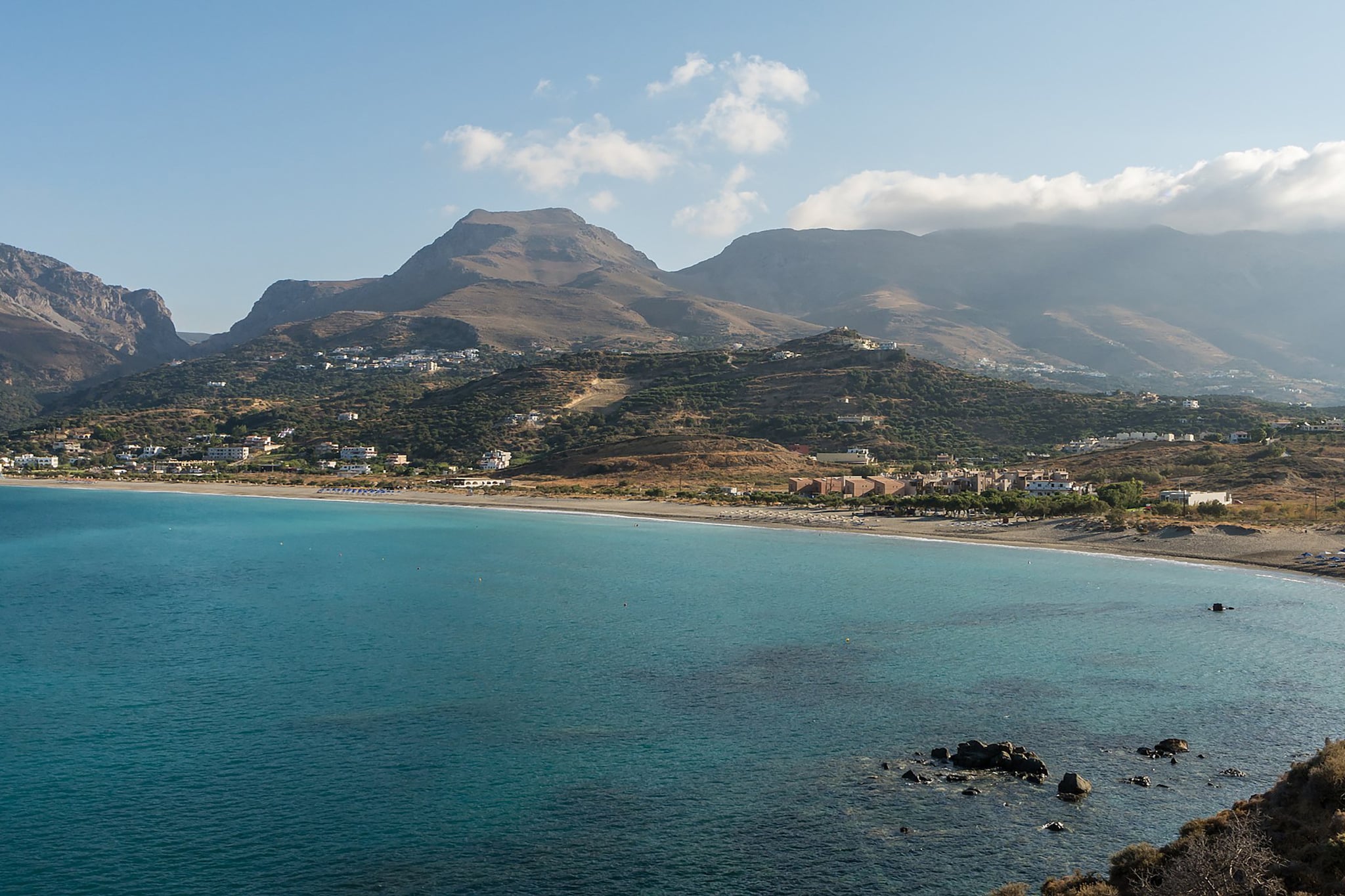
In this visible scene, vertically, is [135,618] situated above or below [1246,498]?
below

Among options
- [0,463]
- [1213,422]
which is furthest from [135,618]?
[1213,422]

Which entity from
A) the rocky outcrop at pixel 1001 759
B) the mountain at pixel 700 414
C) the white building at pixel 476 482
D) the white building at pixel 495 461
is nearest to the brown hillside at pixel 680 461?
the mountain at pixel 700 414

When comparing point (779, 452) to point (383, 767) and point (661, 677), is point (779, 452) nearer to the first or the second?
point (661, 677)

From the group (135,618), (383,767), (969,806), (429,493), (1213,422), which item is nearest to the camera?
(969,806)

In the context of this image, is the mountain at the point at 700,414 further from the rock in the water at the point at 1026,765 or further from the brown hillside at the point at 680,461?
the rock in the water at the point at 1026,765

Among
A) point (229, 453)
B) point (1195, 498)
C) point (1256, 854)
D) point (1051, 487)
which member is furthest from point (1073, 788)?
point (229, 453)

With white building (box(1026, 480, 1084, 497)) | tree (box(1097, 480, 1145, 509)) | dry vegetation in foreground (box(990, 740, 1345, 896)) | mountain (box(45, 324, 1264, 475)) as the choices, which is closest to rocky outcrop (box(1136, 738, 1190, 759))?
dry vegetation in foreground (box(990, 740, 1345, 896))
